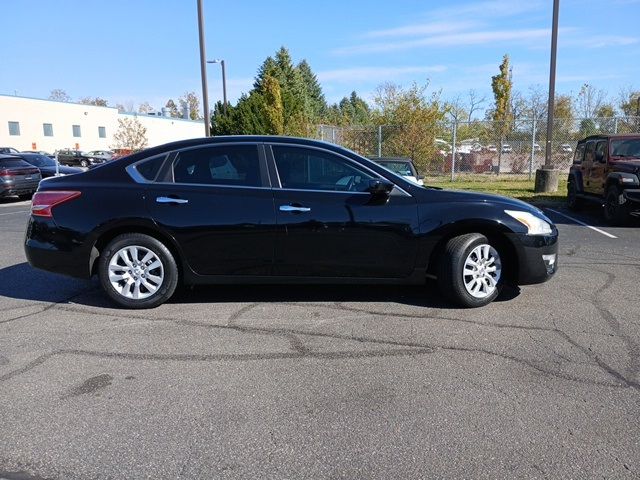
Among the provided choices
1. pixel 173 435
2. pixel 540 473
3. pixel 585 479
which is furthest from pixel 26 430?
pixel 585 479

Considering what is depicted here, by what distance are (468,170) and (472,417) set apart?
19331 mm

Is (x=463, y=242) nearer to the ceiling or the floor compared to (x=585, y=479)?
nearer to the ceiling

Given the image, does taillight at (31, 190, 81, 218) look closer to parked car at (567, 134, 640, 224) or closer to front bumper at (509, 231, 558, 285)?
front bumper at (509, 231, 558, 285)

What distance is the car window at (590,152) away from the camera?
39.4ft

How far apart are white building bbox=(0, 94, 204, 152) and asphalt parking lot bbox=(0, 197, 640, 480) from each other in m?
52.2

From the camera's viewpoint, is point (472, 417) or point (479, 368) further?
point (479, 368)

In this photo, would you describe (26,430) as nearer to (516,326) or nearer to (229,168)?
(229,168)

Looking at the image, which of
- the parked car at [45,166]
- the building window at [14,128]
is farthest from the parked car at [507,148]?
the building window at [14,128]

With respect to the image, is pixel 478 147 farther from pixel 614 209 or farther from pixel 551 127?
pixel 614 209

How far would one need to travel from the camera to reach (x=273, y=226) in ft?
16.5

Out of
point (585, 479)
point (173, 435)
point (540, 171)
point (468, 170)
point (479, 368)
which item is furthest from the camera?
point (468, 170)

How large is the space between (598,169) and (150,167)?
977cm

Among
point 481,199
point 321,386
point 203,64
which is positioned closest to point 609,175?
point 481,199

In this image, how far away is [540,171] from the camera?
15719 mm
